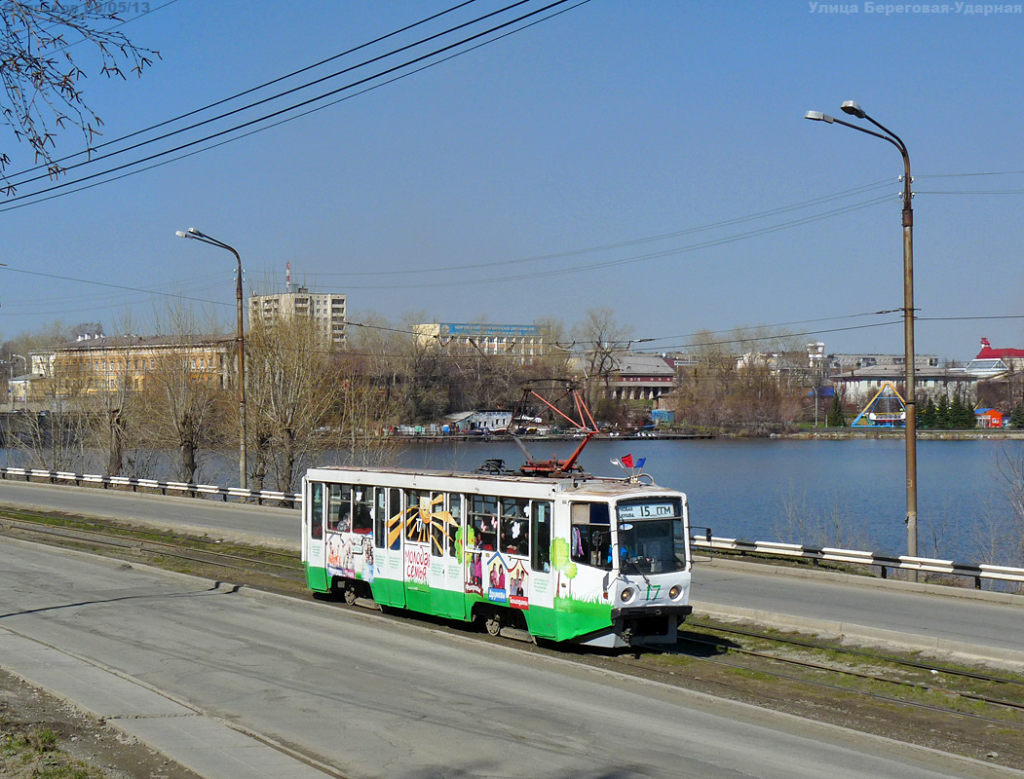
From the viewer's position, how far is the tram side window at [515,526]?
51.3 ft

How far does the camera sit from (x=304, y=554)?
20.8 meters

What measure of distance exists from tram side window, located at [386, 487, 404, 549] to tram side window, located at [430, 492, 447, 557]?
97 centimetres

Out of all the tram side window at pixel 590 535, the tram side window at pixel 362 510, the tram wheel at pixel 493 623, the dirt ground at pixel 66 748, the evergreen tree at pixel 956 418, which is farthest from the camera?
the evergreen tree at pixel 956 418

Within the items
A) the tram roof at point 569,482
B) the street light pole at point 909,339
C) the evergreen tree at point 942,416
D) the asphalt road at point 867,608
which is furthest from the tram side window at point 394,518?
→ the evergreen tree at point 942,416

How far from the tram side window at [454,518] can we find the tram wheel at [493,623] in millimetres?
1193

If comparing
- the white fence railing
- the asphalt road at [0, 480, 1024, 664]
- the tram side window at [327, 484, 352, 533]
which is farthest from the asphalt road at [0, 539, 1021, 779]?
the asphalt road at [0, 480, 1024, 664]

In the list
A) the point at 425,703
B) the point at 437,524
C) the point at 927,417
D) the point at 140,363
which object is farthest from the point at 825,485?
the point at 927,417

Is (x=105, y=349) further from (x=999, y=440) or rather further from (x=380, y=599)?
(x=999, y=440)

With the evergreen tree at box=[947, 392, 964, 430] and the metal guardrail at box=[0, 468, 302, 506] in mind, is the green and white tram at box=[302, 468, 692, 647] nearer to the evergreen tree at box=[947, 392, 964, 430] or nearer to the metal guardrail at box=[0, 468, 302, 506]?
the metal guardrail at box=[0, 468, 302, 506]

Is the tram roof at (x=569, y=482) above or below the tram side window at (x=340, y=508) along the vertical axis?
above

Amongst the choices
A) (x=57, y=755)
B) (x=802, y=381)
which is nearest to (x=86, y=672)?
(x=57, y=755)

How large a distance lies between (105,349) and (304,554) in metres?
49.7

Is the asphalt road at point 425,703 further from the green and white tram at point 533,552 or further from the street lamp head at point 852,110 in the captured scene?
the street lamp head at point 852,110

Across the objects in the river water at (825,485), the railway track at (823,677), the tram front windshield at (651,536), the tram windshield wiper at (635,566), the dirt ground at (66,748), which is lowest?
the river water at (825,485)
